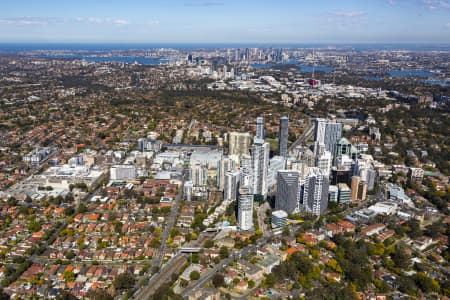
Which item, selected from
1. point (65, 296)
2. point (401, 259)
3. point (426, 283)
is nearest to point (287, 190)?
point (401, 259)

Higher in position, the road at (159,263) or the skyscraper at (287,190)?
the skyscraper at (287,190)

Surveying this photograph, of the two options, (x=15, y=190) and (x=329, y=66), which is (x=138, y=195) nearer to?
(x=15, y=190)

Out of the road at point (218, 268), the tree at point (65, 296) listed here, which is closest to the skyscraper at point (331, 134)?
the road at point (218, 268)

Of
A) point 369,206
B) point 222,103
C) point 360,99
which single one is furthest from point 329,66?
point 369,206

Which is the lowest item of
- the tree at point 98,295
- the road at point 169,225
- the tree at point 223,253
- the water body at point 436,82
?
the road at point 169,225

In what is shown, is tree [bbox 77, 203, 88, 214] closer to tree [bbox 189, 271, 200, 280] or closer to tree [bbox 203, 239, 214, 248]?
tree [bbox 203, 239, 214, 248]

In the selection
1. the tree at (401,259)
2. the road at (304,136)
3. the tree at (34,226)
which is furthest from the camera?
the road at (304,136)

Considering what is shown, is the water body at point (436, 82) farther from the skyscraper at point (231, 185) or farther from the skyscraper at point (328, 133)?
the skyscraper at point (231, 185)
